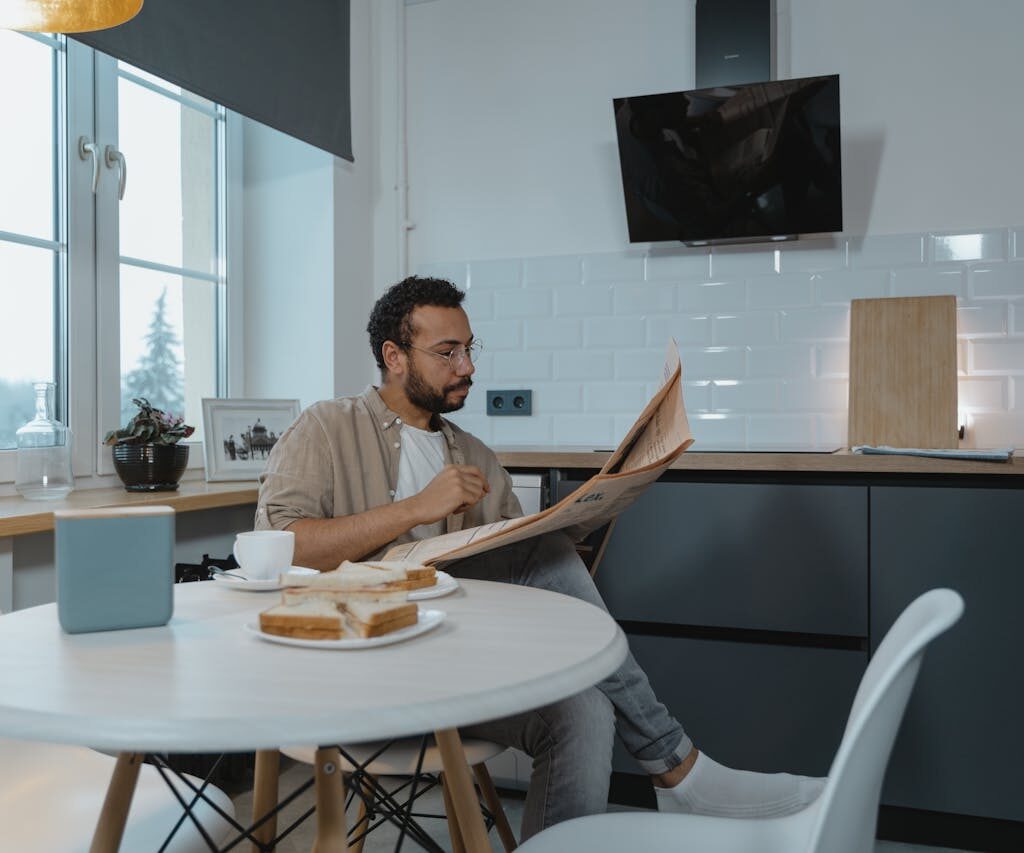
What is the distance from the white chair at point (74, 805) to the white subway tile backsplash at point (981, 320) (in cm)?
240

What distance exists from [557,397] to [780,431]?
0.74 metres

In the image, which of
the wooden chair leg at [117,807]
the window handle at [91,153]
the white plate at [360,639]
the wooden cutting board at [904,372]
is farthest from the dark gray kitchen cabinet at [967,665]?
the window handle at [91,153]

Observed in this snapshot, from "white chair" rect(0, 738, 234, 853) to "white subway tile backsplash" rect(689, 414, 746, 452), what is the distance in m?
2.04

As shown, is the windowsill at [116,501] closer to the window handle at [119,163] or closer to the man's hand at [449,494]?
the man's hand at [449,494]

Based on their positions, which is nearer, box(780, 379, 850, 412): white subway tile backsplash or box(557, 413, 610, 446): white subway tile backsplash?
box(780, 379, 850, 412): white subway tile backsplash

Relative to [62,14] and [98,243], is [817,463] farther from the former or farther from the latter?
[98,243]

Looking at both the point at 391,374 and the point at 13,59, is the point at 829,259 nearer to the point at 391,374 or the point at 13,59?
the point at 391,374

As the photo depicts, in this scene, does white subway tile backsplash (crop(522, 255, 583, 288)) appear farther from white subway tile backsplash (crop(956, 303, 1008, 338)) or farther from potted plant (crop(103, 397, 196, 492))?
potted plant (crop(103, 397, 196, 492))

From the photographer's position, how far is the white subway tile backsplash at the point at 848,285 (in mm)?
2895

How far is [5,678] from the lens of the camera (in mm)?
896

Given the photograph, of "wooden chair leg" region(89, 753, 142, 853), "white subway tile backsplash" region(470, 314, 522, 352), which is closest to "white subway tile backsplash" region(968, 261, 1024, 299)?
"white subway tile backsplash" region(470, 314, 522, 352)

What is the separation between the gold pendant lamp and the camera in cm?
140

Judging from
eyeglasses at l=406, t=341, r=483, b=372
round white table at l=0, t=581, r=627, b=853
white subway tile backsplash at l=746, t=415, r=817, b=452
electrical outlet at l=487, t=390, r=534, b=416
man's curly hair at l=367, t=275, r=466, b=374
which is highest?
man's curly hair at l=367, t=275, r=466, b=374

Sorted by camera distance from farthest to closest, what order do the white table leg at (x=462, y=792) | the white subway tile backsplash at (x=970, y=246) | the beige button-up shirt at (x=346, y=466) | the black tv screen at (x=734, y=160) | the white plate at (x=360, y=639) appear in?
the white subway tile backsplash at (x=970, y=246) < the black tv screen at (x=734, y=160) < the beige button-up shirt at (x=346, y=466) < the white table leg at (x=462, y=792) < the white plate at (x=360, y=639)
